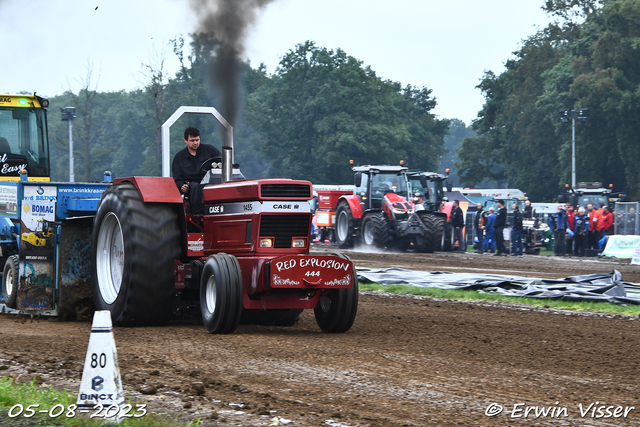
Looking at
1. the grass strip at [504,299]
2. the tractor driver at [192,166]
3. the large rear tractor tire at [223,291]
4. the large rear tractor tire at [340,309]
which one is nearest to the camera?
the large rear tractor tire at [223,291]

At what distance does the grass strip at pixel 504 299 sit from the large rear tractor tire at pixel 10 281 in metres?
6.48

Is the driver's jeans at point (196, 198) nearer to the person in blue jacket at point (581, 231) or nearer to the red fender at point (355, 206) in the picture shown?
the red fender at point (355, 206)

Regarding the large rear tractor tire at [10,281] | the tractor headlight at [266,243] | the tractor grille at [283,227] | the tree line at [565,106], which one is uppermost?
the tree line at [565,106]

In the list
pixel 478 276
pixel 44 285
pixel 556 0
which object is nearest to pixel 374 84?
pixel 556 0

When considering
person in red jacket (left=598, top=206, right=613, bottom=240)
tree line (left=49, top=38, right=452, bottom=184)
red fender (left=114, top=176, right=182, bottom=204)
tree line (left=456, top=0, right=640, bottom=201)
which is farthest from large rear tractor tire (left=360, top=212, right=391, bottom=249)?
tree line (left=49, top=38, right=452, bottom=184)

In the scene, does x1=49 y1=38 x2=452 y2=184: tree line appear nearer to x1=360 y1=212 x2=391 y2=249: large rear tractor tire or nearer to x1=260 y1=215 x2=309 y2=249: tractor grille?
x1=360 y1=212 x2=391 y2=249: large rear tractor tire

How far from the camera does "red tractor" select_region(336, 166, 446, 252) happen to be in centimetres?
2769

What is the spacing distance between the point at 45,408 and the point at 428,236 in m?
23.1

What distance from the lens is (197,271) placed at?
8969 mm

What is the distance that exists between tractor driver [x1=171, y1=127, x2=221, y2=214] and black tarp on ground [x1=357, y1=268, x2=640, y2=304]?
242 inches

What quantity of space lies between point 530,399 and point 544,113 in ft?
192

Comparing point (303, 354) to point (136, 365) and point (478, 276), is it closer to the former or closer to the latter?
point (136, 365)

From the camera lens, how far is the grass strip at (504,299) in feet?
39.6

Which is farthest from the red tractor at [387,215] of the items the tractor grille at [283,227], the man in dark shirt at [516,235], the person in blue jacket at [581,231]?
the tractor grille at [283,227]
